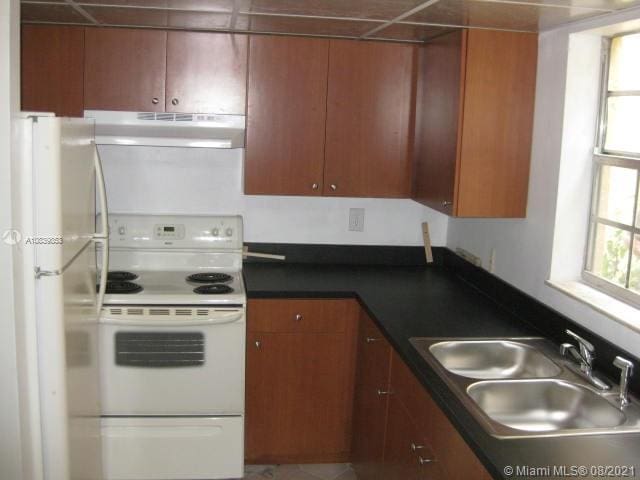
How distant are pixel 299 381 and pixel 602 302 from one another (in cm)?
150

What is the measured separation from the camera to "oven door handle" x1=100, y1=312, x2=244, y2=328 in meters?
3.26

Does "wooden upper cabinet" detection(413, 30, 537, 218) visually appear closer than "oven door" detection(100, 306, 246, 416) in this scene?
Yes

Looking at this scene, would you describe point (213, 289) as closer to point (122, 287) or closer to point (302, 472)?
point (122, 287)

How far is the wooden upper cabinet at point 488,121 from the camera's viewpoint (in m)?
3.04

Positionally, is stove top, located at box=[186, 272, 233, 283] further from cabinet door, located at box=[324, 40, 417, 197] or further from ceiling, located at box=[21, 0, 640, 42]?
ceiling, located at box=[21, 0, 640, 42]

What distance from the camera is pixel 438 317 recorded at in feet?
10.1

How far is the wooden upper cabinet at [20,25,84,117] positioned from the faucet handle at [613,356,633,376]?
2.57 m

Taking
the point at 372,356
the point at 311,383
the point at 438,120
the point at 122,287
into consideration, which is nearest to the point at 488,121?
the point at 438,120

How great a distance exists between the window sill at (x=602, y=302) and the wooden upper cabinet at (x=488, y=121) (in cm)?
43

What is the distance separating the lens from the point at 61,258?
7.98 feet

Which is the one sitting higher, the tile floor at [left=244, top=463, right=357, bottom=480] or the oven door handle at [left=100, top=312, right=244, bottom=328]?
the oven door handle at [left=100, top=312, right=244, bottom=328]

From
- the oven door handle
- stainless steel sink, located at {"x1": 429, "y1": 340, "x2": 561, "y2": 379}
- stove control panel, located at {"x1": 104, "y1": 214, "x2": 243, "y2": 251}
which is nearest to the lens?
stainless steel sink, located at {"x1": 429, "y1": 340, "x2": 561, "y2": 379}

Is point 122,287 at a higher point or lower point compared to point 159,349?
higher

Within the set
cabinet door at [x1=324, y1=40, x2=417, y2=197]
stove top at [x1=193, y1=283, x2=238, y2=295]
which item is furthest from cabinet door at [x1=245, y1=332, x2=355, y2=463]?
cabinet door at [x1=324, y1=40, x2=417, y2=197]
